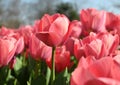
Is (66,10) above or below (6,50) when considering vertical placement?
below

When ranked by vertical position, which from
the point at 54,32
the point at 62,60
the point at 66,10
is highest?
the point at 54,32

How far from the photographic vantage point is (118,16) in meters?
1.41

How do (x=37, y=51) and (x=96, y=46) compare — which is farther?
(x=37, y=51)

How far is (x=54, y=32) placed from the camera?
35.6 inches

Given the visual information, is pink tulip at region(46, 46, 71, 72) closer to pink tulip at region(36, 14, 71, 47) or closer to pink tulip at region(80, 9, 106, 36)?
pink tulip at region(36, 14, 71, 47)

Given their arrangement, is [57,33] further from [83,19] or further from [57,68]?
[83,19]

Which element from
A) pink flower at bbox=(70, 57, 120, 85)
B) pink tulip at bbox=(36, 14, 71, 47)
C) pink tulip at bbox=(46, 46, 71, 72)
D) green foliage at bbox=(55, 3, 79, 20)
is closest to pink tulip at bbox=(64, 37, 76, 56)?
pink tulip at bbox=(46, 46, 71, 72)

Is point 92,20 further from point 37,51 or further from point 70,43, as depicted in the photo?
point 37,51

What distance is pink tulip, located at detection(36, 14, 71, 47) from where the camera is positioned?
0.90 m

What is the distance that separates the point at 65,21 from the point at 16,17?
13785 mm

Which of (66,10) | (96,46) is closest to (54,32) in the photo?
(96,46)

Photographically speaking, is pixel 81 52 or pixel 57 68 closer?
pixel 81 52

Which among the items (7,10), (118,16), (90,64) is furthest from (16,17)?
(90,64)

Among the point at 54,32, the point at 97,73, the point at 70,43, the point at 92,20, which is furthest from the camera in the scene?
the point at 92,20
